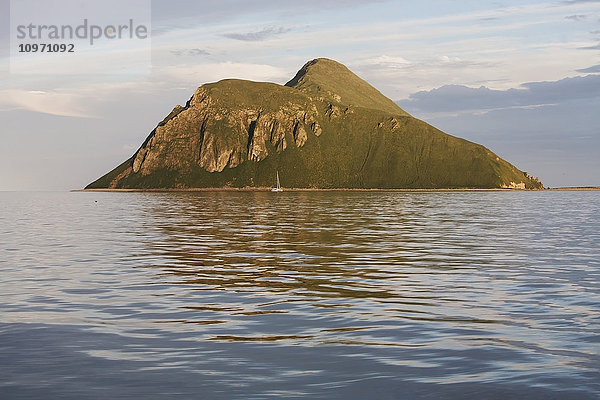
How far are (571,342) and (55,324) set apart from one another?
16.3 meters

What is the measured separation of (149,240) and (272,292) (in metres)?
31.5

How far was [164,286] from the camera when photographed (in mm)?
30812

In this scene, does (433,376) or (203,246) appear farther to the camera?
(203,246)

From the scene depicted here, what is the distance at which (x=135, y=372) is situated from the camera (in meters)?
16.0

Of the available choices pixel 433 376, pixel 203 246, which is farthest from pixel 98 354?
pixel 203 246

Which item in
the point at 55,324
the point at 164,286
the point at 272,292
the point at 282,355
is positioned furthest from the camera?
the point at 164,286

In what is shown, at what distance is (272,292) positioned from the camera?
2875cm

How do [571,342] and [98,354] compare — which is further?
[571,342]

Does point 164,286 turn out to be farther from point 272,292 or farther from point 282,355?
point 282,355

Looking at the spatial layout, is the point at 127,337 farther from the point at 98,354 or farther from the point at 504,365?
the point at 504,365

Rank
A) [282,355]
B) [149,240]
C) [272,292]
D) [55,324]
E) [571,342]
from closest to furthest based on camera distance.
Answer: [282,355] → [571,342] → [55,324] → [272,292] → [149,240]

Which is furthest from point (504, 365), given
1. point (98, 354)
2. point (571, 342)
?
point (98, 354)

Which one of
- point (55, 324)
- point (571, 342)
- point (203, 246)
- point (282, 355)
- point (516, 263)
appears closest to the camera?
point (282, 355)

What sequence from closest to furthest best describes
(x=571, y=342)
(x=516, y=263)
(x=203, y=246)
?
1. (x=571, y=342)
2. (x=516, y=263)
3. (x=203, y=246)
